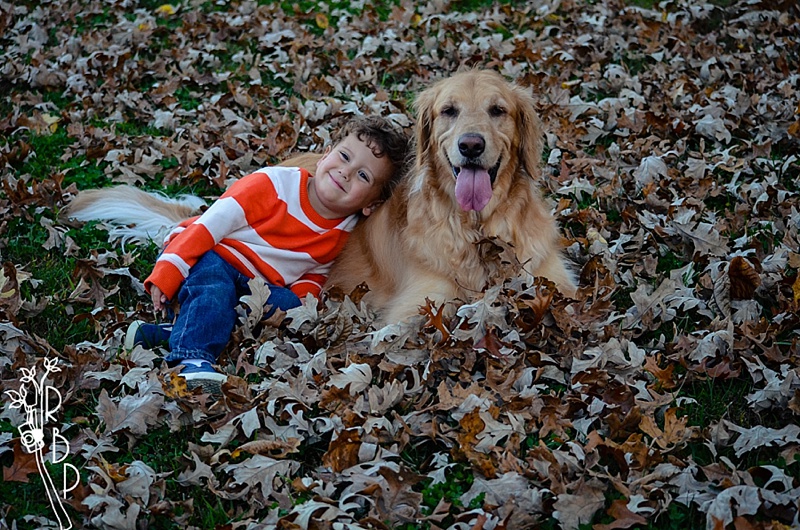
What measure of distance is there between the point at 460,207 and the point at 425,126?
20.5 inches

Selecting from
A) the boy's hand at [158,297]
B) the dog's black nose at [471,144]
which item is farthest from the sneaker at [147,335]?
the dog's black nose at [471,144]

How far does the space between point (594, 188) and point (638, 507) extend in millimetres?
2781

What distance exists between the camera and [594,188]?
4914 millimetres

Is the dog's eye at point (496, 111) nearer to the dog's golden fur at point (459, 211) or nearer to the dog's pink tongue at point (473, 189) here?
the dog's golden fur at point (459, 211)

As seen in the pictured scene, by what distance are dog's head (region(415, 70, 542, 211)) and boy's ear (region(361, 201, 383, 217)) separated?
1.39ft

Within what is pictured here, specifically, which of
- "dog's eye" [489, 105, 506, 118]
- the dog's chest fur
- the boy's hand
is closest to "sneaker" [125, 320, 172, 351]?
the boy's hand

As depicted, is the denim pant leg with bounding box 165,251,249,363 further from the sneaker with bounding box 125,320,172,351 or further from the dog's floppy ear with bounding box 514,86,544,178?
the dog's floppy ear with bounding box 514,86,544,178

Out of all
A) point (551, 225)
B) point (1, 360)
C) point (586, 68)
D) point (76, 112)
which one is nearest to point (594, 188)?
point (551, 225)

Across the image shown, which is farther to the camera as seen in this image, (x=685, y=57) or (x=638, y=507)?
(x=685, y=57)

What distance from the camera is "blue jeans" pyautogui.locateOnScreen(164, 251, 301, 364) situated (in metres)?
3.52

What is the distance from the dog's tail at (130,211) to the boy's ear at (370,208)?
1185mm

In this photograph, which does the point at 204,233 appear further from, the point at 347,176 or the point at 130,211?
the point at 130,211

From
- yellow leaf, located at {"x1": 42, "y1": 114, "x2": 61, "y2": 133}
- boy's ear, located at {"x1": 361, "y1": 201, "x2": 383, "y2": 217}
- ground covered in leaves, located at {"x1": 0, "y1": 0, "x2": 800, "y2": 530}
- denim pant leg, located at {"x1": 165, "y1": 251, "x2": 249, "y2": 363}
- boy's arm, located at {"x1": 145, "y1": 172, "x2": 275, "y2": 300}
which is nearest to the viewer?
ground covered in leaves, located at {"x1": 0, "y1": 0, "x2": 800, "y2": 530}

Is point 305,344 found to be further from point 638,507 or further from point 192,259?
point 638,507
